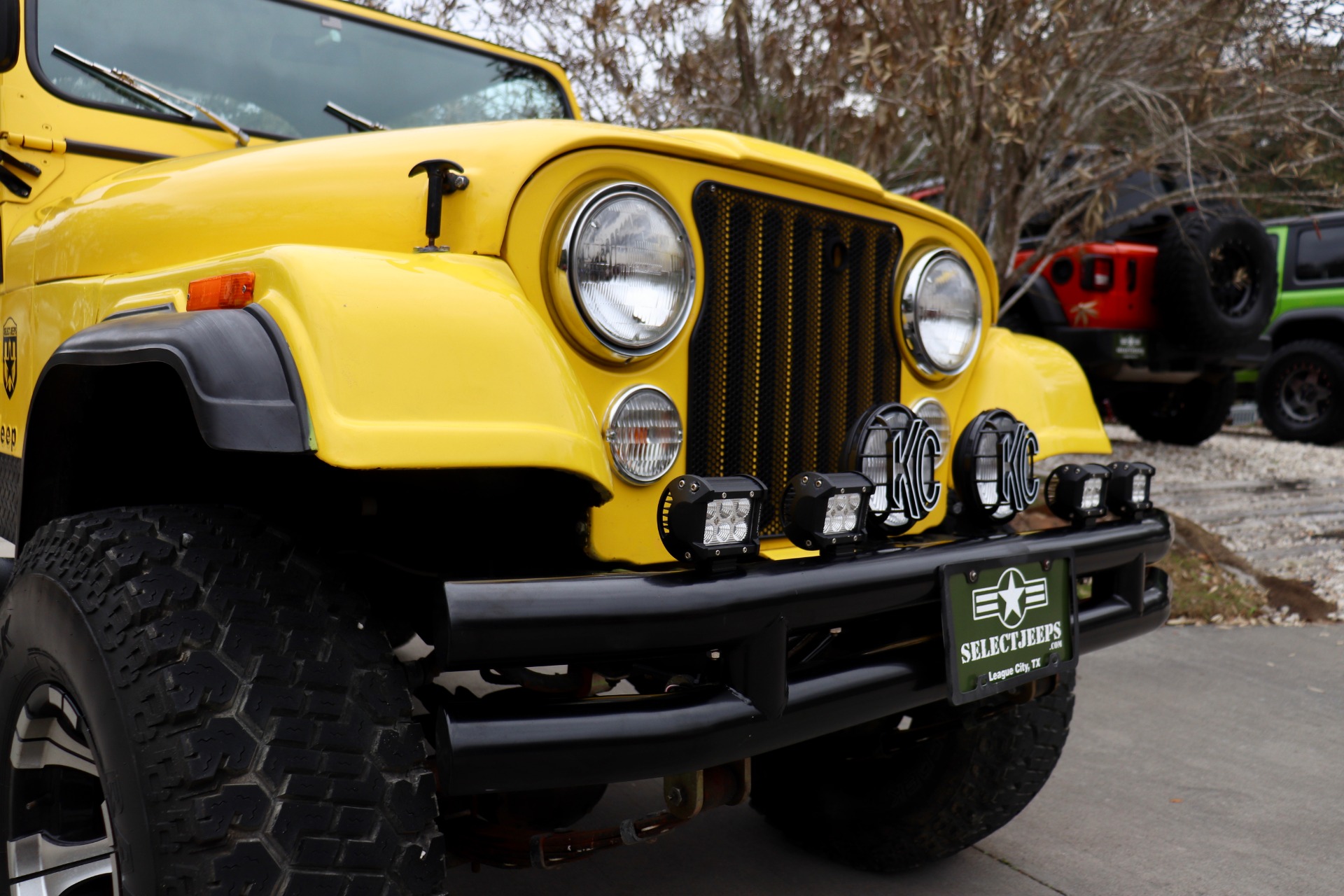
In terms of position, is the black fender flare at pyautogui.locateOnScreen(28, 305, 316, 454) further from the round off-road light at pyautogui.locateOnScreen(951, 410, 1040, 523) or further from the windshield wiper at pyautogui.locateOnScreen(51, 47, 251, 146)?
the windshield wiper at pyautogui.locateOnScreen(51, 47, 251, 146)

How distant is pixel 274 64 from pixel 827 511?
206 centimetres

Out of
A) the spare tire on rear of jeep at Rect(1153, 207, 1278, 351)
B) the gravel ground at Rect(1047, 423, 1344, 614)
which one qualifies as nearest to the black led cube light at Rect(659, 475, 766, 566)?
the gravel ground at Rect(1047, 423, 1344, 614)

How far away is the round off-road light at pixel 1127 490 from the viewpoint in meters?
2.28

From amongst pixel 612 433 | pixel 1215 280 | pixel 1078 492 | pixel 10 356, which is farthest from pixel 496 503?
pixel 1215 280

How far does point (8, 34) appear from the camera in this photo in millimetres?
2414

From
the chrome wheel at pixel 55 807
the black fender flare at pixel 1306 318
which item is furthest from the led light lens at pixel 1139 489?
the black fender flare at pixel 1306 318

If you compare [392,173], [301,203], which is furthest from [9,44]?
[392,173]

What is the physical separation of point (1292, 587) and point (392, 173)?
17.8 feet

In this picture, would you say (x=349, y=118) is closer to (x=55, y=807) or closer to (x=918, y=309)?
(x=918, y=309)

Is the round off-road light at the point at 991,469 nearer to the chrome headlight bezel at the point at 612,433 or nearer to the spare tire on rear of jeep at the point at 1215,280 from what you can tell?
the chrome headlight bezel at the point at 612,433

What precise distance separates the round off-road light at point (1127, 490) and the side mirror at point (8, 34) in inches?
101

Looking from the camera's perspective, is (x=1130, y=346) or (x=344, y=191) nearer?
(x=344, y=191)

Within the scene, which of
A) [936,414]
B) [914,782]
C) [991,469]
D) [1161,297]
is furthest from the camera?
[1161,297]

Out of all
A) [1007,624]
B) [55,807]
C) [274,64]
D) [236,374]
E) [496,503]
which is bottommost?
[55,807]
